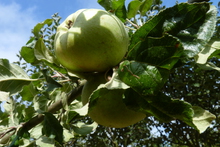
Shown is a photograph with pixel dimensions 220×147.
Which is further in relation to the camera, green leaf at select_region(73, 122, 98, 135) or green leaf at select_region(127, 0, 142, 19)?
green leaf at select_region(73, 122, 98, 135)

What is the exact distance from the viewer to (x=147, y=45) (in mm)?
638

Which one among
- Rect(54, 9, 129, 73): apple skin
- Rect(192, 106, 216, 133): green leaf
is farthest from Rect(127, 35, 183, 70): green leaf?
Rect(192, 106, 216, 133): green leaf

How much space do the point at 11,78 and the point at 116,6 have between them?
0.56m

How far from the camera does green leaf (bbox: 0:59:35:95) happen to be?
102 cm

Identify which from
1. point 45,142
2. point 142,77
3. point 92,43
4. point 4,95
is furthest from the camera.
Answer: point 45,142

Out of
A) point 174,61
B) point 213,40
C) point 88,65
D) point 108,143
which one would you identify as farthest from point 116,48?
point 108,143

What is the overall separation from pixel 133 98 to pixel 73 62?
0.24 m

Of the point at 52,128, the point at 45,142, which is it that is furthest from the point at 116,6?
the point at 45,142

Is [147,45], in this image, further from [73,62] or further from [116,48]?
[73,62]

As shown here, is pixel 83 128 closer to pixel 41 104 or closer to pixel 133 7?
pixel 41 104

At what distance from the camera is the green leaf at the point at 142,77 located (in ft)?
1.95

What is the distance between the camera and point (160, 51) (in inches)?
24.3

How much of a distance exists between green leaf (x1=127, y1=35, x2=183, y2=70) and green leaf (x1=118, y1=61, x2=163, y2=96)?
0.02 metres

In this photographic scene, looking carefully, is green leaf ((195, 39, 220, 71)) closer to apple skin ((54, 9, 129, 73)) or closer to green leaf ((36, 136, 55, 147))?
apple skin ((54, 9, 129, 73))
